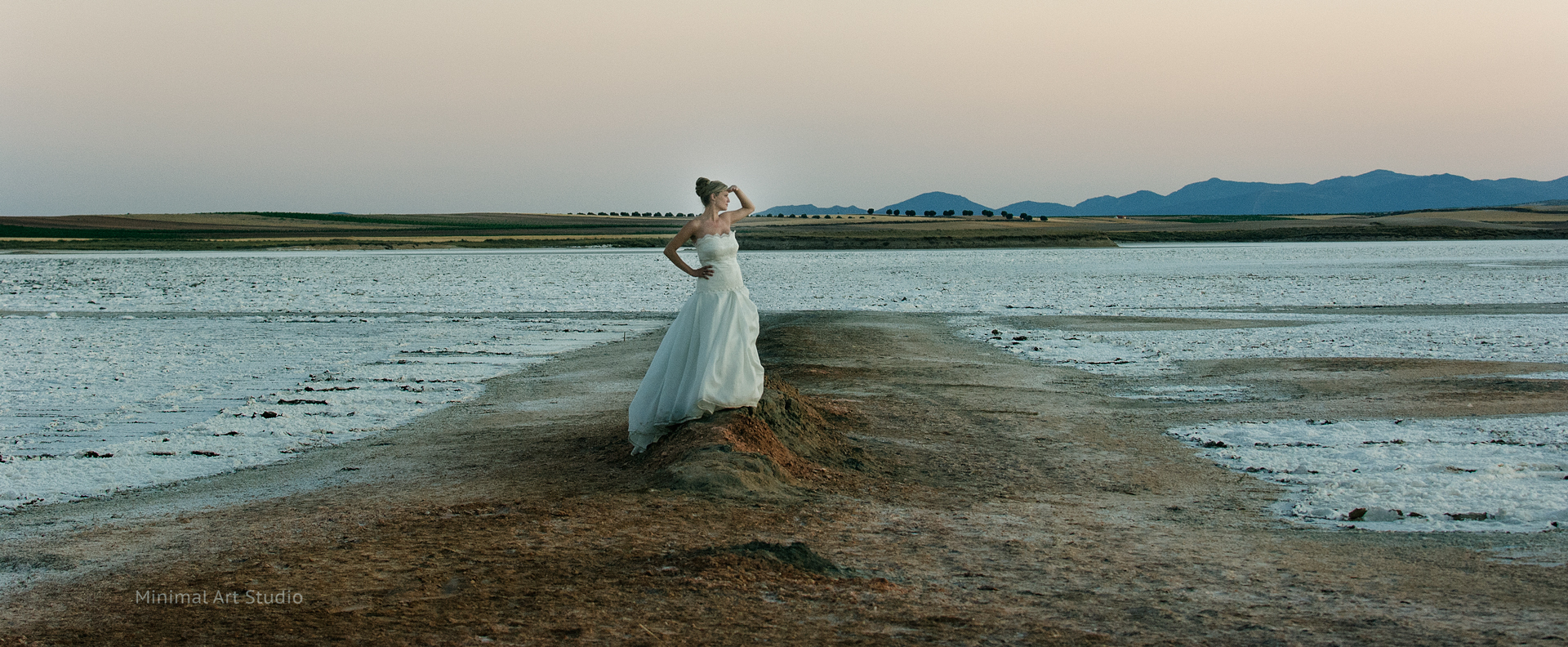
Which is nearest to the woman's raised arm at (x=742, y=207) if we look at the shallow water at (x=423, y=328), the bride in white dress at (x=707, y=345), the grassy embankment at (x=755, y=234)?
the bride in white dress at (x=707, y=345)

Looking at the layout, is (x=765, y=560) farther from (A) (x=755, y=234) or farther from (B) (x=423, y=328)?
(A) (x=755, y=234)

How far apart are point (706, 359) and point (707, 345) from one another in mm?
126

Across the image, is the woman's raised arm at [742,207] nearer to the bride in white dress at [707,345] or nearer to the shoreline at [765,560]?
the bride in white dress at [707,345]

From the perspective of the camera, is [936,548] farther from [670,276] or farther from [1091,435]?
[670,276]

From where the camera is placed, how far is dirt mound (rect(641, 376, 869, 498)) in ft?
25.0

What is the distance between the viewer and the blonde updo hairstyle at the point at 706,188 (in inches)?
336

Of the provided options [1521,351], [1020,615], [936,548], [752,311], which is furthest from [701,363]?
[1521,351]

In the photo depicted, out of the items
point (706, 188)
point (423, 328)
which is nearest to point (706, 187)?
point (706, 188)

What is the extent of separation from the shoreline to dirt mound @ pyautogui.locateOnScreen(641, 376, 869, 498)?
21 cm

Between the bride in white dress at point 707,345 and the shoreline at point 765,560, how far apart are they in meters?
0.55

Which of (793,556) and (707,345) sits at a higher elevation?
(707,345)

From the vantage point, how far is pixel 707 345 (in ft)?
27.8

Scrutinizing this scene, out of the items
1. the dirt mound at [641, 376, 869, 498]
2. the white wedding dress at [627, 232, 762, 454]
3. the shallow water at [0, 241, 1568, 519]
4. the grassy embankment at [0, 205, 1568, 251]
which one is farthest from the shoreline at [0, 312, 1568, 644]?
the grassy embankment at [0, 205, 1568, 251]

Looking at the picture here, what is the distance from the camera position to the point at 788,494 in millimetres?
7680
